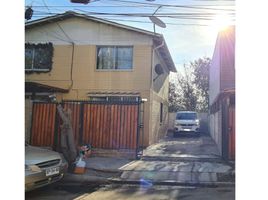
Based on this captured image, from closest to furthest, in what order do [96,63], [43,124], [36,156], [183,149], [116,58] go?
1. [36,156]
2. [96,63]
3. [43,124]
4. [116,58]
5. [183,149]

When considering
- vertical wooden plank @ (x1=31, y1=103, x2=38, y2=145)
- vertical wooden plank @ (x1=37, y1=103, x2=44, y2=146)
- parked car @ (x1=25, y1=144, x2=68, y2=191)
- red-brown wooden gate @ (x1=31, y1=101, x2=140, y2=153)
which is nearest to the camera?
parked car @ (x1=25, y1=144, x2=68, y2=191)

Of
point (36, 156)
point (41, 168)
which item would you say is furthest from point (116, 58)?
point (41, 168)

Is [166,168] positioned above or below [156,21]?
below

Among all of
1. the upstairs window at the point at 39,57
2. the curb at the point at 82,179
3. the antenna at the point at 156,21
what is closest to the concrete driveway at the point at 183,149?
the curb at the point at 82,179

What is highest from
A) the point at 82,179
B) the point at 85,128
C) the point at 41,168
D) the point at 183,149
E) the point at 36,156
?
the point at 85,128

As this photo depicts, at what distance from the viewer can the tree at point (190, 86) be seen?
3.61 m

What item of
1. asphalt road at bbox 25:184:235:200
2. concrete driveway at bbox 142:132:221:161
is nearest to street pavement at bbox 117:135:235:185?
concrete driveway at bbox 142:132:221:161

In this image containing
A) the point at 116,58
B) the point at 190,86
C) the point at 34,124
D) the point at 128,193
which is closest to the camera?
the point at 128,193

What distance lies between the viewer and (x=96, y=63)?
16.0ft

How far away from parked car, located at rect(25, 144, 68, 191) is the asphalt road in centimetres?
14

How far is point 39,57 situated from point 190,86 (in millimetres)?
1859

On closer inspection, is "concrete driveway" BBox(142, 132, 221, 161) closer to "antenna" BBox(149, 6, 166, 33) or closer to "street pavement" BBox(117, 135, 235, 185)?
"street pavement" BBox(117, 135, 235, 185)

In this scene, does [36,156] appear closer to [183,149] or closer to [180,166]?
[180,166]

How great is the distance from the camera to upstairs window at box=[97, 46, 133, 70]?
5.05 m
